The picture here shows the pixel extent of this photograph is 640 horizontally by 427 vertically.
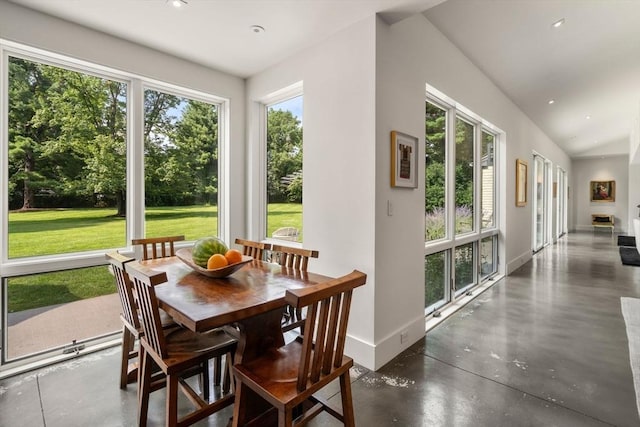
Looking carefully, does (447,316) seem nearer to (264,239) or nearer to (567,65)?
(264,239)

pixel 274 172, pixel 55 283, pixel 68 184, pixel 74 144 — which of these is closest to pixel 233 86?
pixel 274 172

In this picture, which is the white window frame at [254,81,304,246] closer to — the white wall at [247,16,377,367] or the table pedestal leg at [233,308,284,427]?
the white wall at [247,16,377,367]

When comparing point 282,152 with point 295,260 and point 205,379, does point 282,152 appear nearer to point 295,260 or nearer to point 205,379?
point 295,260

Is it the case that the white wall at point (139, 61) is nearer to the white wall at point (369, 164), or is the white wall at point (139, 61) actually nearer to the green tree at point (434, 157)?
the white wall at point (369, 164)

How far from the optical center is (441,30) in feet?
10.4

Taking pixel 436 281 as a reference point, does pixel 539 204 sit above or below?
above

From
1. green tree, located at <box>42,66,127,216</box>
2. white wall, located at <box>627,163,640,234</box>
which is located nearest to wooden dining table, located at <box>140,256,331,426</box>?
green tree, located at <box>42,66,127,216</box>

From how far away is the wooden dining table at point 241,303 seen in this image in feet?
4.44

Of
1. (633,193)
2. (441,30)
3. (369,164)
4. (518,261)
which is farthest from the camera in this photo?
(633,193)

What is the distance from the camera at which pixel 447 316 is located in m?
3.40

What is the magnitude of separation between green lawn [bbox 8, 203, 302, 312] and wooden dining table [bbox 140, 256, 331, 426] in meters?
1.18

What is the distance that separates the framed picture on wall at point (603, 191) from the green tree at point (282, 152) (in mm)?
14913

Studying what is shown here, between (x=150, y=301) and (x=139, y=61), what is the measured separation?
256 centimetres

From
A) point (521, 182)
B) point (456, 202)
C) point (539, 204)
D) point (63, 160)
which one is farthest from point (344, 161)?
point (539, 204)
